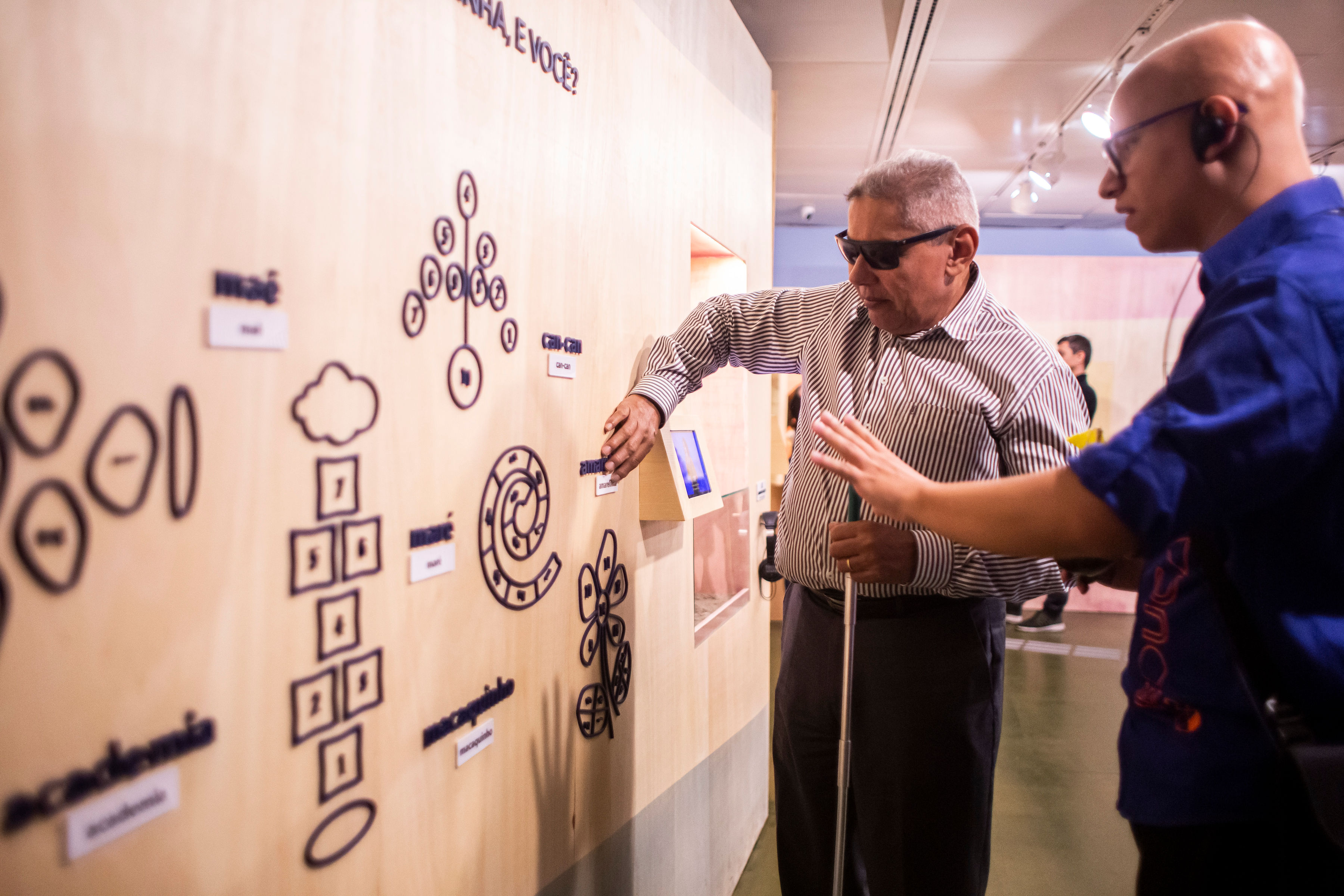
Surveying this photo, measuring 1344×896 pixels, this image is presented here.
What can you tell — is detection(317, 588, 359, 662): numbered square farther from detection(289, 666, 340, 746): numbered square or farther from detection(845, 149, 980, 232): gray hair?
detection(845, 149, 980, 232): gray hair

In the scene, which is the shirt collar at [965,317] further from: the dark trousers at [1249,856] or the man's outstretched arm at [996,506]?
the dark trousers at [1249,856]

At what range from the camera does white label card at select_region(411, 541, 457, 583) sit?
1.09 metres

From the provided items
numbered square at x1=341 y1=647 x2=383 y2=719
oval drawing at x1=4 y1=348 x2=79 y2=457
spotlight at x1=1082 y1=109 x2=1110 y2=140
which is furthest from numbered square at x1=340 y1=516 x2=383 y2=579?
spotlight at x1=1082 y1=109 x2=1110 y2=140

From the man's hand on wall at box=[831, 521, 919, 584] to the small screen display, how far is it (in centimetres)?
49

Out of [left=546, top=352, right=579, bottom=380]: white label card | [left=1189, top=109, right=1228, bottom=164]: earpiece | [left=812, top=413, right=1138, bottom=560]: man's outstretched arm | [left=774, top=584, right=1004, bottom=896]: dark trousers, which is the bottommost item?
[left=774, top=584, right=1004, bottom=896]: dark trousers

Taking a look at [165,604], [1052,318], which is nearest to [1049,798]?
[165,604]

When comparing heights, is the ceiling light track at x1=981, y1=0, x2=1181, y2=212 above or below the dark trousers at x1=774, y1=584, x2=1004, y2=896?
above

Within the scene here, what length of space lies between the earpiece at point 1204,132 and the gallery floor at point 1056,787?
2.23 meters

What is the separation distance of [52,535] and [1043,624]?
236 inches

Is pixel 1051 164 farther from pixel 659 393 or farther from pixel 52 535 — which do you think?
Result: pixel 52 535

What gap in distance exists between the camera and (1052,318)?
6.31m

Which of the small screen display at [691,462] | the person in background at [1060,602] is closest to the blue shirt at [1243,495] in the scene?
the small screen display at [691,462]

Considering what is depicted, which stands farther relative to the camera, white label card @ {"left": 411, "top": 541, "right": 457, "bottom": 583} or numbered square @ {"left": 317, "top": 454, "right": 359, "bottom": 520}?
white label card @ {"left": 411, "top": 541, "right": 457, "bottom": 583}

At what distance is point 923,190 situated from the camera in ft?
5.11
